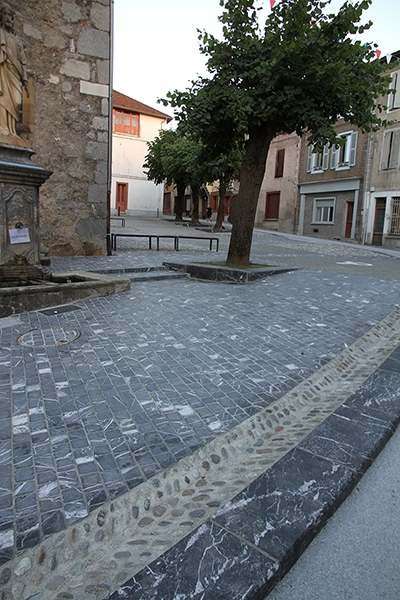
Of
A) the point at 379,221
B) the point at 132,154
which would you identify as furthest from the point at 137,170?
the point at 379,221

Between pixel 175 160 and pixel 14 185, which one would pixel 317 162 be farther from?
pixel 14 185

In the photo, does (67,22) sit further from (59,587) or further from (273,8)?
(59,587)

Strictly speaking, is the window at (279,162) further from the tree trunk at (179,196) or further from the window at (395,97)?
the window at (395,97)

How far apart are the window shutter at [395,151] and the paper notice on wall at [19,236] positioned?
20492 millimetres

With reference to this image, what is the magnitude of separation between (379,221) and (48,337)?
21596 mm

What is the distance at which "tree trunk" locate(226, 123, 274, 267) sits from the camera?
8508mm

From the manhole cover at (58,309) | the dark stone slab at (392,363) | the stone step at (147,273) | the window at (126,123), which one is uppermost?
the window at (126,123)

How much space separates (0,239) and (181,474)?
4237mm

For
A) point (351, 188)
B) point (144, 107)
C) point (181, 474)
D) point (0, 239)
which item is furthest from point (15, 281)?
point (144, 107)

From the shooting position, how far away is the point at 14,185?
17.4 feet

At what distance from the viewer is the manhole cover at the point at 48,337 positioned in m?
3.96

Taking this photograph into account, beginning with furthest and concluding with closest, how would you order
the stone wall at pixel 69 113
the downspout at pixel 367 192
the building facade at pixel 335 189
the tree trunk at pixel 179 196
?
the tree trunk at pixel 179 196
the building facade at pixel 335 189
the downspout at pixel 367 192
the stone wall at pixel 69 113

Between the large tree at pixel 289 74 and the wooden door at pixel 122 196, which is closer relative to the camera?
the large tree at pixel 289 74

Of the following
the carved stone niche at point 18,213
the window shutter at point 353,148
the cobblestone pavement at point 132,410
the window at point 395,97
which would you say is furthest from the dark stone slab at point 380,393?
the window shutter at point 353,148
